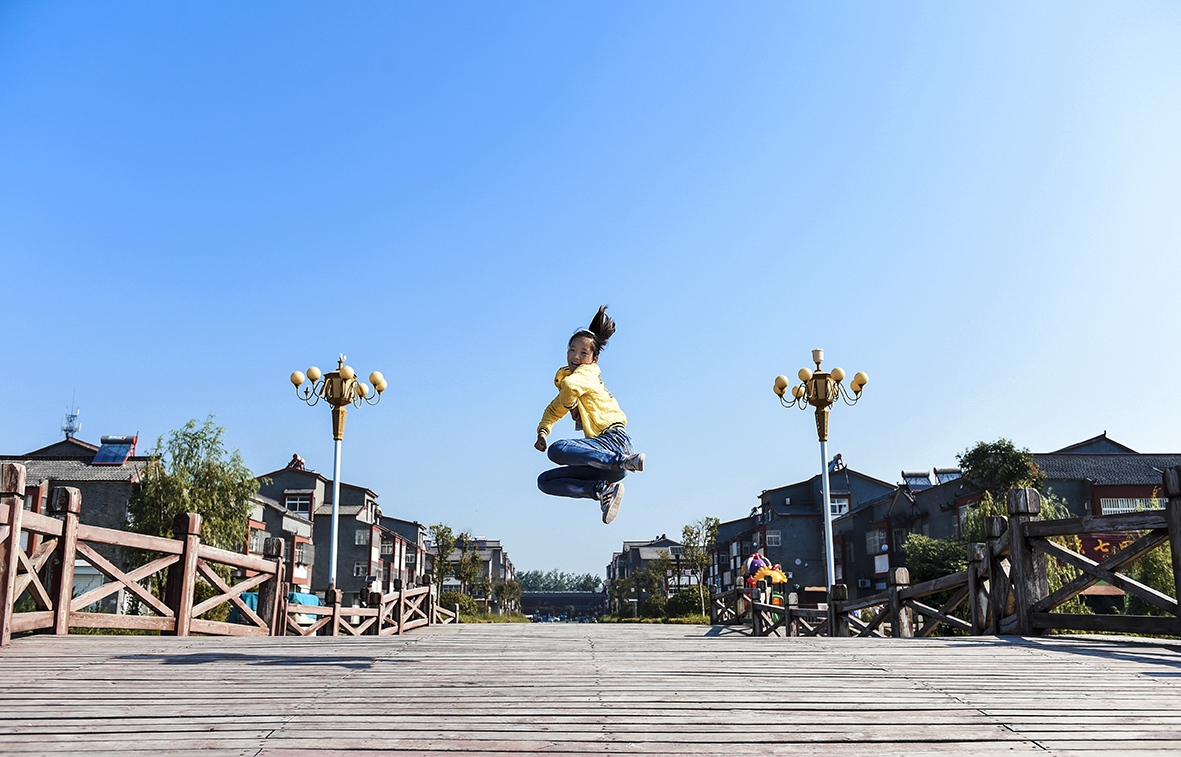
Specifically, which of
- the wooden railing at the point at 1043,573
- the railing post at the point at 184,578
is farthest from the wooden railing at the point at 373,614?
the wooden railing at the point at 1043,573

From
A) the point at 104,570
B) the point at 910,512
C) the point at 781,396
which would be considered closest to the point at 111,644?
the point at 104,570

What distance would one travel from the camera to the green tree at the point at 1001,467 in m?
38.2

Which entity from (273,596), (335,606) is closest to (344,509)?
(335,606)

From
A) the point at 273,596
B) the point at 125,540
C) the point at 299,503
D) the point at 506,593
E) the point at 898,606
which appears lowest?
the point at 506,593

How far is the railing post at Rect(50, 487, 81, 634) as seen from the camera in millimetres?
8844

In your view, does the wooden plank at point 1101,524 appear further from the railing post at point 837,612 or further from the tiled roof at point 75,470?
the tiled roof at point 75,470

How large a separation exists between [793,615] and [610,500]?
10.4m

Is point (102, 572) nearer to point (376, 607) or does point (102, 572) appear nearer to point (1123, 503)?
point (376, 607)

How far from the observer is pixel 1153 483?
131ft

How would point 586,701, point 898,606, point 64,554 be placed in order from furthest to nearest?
point 898,606 < point 64,554 < point 586,701

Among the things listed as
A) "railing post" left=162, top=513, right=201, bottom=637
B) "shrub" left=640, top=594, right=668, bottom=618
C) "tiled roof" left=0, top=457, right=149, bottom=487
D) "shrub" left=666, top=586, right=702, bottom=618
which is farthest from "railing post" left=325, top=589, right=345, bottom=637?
"shrub" left=640, top=594, right=668, bottom=618

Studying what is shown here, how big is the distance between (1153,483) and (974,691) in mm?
42993

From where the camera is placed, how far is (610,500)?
8.16 m

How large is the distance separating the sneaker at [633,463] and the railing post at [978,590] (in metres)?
4.83
